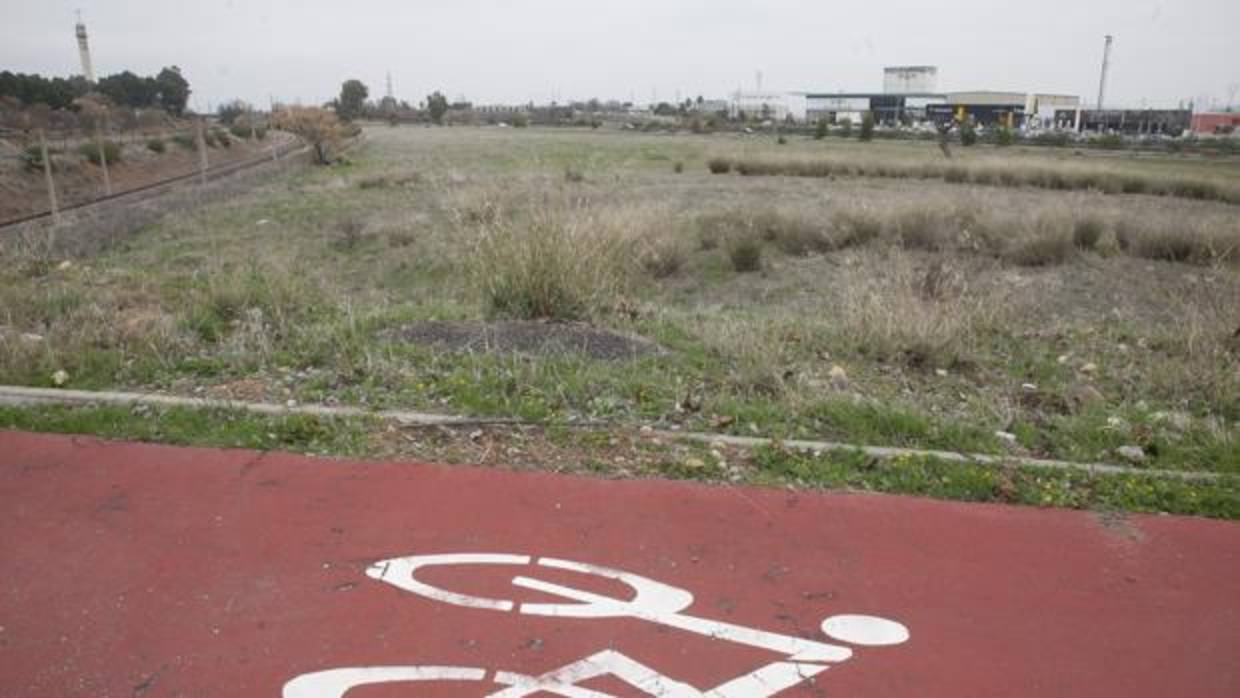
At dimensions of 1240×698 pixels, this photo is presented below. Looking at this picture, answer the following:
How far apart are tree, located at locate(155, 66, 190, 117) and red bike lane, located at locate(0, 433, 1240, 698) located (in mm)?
85222

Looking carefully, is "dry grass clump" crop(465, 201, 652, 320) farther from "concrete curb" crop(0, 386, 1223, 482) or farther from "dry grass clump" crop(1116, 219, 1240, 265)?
"dry grass clump" crop(1116, 219, 1240, 265)

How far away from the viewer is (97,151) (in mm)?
29234

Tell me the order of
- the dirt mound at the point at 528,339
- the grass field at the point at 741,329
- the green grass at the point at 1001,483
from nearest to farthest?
the green grass at the point at 1001,483, the grass field at the point at 741,329, the dirt mound at the point at 528,339

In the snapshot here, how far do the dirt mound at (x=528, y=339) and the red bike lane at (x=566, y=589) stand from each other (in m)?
2.37

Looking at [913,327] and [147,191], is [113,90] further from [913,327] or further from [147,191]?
[913,327]

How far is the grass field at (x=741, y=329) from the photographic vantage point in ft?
18.3

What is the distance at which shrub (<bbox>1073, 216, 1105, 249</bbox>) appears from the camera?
16.1 metres

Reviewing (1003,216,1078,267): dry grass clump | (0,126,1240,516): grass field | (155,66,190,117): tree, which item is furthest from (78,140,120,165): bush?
(155,66,190,117): tree

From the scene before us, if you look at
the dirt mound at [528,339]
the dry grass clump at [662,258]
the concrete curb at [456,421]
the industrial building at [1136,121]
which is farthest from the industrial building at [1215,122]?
the concrete curb at [456,421]

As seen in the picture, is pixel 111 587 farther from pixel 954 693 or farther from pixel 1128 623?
pixel 1128 623

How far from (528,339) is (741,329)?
202cm

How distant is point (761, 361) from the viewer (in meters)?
Result: 6.46

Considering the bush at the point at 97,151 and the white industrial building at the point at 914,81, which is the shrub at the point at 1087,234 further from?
the white industrial building at the point at 914,81

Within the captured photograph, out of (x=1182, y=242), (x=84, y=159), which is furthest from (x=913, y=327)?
(x=84, y=159)
